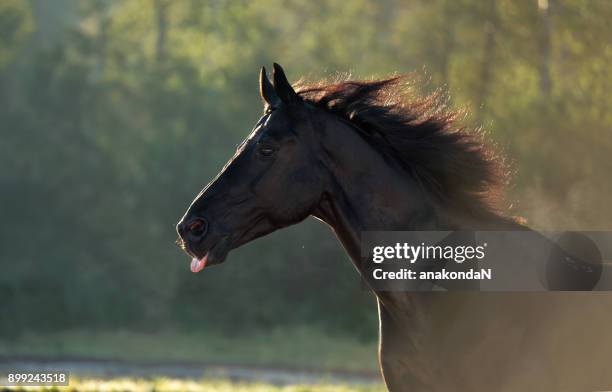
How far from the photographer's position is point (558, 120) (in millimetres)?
21797

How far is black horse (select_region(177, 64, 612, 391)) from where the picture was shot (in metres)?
4.17

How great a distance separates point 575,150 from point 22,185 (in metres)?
13.0

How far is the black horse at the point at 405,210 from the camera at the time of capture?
164 inches

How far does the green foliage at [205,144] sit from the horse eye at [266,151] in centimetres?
1668

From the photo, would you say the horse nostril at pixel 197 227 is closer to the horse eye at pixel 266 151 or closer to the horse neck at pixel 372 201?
the horse eye at pixel 266 151

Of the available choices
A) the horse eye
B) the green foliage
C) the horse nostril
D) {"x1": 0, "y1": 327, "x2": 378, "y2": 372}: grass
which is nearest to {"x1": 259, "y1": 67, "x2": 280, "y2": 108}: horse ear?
the horse eye

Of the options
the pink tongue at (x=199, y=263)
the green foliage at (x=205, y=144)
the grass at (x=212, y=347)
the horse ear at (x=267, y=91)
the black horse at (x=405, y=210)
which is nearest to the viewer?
the black horse at (x=405, y=210)

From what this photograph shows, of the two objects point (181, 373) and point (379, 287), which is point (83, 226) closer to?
point (181, 373)

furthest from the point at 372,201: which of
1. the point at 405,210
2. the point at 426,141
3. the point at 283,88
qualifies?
the point at 283,88

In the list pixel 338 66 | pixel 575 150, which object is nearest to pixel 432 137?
pixel 575 150

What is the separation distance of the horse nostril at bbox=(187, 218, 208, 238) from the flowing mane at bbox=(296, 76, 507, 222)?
30.5 inches

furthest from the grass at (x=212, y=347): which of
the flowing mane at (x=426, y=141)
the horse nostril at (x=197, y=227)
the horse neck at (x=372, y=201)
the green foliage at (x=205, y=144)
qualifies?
the horse nostril at (x=197, y=227)

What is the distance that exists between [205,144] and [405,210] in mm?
20464

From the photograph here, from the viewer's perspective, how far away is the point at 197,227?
446 cm
